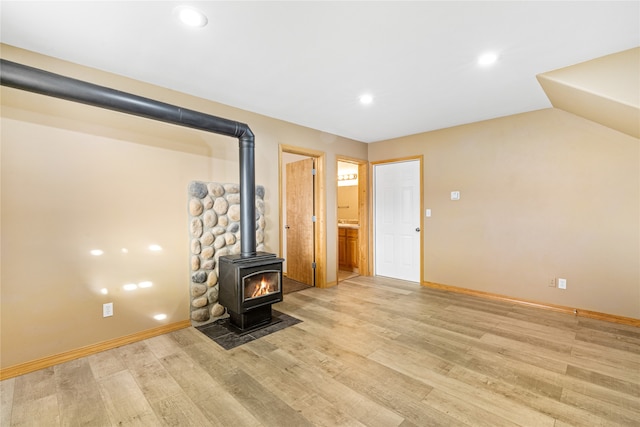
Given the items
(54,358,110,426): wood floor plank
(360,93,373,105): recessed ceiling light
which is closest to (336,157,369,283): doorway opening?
(360,93,373,105): recessed ceiling light

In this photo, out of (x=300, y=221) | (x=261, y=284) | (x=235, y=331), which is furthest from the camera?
(x=300, y=221)

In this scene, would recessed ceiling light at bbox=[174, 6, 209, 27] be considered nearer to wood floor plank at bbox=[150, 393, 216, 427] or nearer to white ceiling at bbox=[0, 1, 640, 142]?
white ceiling at bbox=[0, 1, 640, 142]

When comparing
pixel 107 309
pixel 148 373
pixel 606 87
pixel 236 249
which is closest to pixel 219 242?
pixel 236 249

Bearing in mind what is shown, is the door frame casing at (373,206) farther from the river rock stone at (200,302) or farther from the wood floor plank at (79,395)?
the wood floor plank at (79,395)

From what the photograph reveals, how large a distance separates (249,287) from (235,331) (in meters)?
0.47

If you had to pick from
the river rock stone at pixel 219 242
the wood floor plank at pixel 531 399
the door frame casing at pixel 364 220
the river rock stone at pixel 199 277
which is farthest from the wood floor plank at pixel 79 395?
the door frame casing at pixel 364 220

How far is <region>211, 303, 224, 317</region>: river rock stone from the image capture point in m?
3.18

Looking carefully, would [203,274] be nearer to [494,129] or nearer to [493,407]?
[493,407]

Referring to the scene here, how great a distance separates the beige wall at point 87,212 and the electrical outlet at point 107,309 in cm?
3

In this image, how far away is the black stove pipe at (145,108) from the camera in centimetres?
188

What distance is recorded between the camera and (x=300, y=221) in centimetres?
481

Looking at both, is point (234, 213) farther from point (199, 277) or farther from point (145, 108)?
point (145, 108)

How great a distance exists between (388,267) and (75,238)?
4345 mm

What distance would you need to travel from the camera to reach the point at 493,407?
1795mm
